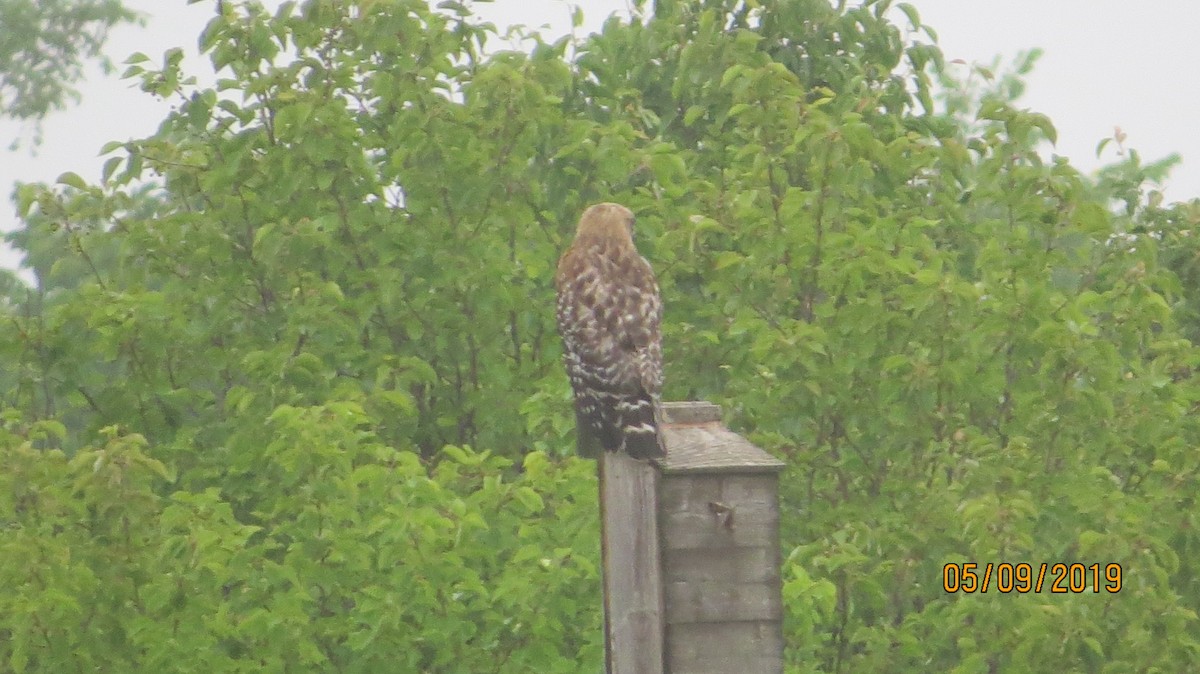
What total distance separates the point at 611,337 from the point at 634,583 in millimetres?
1829

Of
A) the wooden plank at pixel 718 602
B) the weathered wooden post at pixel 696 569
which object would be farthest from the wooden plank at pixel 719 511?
the wooden plank at pixel 718 602

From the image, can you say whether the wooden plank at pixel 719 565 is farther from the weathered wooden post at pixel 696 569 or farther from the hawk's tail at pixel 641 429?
the hawk's tail at pixel 641 429

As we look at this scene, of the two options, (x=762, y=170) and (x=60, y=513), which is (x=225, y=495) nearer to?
(x=60, y=513)

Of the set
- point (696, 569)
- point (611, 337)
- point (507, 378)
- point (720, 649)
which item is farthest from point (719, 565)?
point (507, 378)

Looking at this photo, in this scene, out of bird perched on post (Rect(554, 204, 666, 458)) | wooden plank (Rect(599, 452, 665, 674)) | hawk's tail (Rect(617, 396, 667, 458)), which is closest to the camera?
wooden plank (Rect(599, 452, 665, 674))

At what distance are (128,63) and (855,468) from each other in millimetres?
4501

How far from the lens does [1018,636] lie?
25.8 feet

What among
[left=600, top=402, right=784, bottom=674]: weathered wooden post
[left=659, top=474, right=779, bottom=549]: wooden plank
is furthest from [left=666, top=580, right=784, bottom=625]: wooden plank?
[left=659, top=474, right=779, bottom=549]: wooden plank

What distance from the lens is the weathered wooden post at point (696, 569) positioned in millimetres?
4270

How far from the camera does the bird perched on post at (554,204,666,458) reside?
4.84 meters

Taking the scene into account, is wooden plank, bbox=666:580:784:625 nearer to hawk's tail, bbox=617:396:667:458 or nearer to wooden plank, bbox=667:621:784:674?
wooden plank, bbox=667:621:784:674

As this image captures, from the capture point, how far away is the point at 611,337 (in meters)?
6.02

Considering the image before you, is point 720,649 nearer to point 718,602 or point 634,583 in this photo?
point 718,602

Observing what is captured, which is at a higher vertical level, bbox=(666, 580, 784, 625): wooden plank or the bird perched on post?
the bird perched on post
